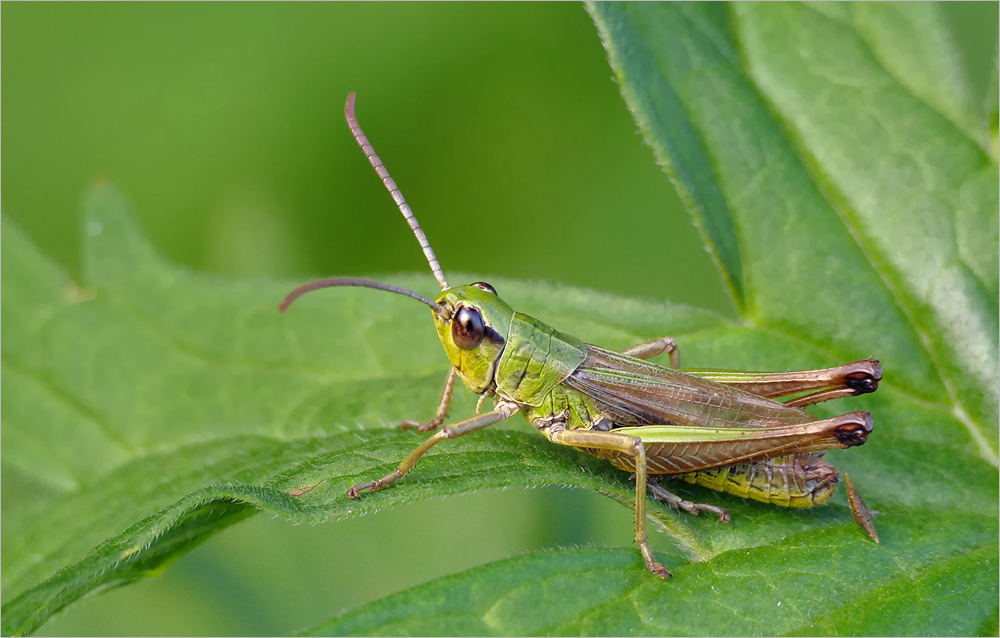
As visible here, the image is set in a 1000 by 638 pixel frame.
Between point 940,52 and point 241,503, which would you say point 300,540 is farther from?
point 940,52

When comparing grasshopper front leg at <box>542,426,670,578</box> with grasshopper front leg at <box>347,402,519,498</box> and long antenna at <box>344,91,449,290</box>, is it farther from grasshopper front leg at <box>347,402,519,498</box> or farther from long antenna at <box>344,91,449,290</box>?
long antenna at <box>344,91,449,290</box>

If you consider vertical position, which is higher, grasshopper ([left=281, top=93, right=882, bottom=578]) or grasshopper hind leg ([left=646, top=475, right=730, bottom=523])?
grasshopper ([left=281, top=93, right=882, bottom=578])

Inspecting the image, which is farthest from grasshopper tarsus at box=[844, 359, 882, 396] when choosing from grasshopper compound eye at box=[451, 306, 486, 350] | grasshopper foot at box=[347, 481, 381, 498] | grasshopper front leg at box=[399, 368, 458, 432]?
grasshopper foot at box=[347, 481, 381, 498]

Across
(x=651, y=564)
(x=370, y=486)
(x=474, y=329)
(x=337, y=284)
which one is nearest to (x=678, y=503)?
(x=651, y=564)

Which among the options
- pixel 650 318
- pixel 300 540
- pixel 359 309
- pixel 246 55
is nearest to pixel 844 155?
pixel 650 318

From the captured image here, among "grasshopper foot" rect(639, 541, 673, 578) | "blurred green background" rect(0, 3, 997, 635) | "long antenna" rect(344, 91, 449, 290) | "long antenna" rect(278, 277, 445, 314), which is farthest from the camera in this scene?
"blurred green background" rect(0, 3, 997, 635)

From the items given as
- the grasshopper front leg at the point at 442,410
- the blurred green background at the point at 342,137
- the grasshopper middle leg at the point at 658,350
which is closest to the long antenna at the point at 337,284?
the grasshopper front leg at the point at 442,410

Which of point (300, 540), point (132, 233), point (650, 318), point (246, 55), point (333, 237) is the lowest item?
point (300, 540)

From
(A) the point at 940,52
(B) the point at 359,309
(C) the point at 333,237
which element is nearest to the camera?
(A) the point at 940,52
